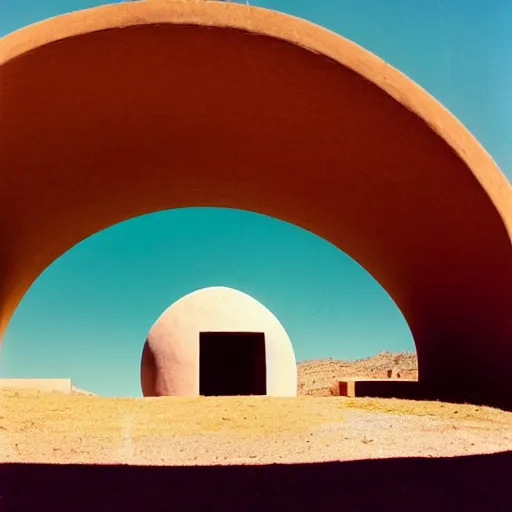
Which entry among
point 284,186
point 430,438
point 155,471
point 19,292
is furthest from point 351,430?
point 19,292

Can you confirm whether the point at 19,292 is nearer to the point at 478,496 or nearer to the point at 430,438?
the point at 430,438

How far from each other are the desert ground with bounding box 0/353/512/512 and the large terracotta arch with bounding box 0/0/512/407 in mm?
1696

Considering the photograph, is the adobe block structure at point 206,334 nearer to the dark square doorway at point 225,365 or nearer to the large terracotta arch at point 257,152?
the dark square doorway at point 225,365

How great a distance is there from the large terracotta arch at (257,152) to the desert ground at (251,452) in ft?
5.57

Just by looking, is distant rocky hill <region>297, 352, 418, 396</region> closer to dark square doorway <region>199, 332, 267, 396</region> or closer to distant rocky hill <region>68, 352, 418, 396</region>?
distant rocky hill <region>68, 352, 418, 396</region>

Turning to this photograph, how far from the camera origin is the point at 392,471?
3072 mm

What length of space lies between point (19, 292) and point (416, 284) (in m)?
5.49

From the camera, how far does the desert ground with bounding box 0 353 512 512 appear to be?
2592 mm

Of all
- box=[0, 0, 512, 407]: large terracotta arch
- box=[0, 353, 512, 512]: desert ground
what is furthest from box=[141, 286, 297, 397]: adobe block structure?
box=[0, 353, 512, 512]: desert ground

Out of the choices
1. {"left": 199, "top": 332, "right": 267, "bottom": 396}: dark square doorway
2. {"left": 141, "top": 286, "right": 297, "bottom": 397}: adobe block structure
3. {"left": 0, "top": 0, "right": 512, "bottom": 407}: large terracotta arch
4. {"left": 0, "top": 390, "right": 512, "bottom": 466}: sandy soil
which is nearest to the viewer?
{"left": 0, "top": 390, "right": 512, "bottom": 466}: sandy soil

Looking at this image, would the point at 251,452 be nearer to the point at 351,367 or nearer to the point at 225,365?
the point at 225,365

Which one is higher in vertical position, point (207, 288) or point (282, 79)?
point (282, 79)

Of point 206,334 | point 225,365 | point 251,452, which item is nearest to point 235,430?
point 251,452

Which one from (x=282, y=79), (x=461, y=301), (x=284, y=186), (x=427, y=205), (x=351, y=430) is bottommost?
(x=351, y=430)
